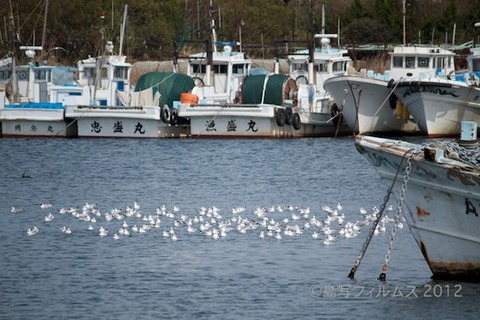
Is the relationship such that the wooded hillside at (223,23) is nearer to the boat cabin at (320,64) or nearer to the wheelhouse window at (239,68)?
the boat cabin at (320,64)

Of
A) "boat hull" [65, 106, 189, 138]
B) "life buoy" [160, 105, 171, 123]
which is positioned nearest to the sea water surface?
"boat hull" [65, 106, 189, 138]

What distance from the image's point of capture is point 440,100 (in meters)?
48.4

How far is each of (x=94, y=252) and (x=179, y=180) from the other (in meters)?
13.4

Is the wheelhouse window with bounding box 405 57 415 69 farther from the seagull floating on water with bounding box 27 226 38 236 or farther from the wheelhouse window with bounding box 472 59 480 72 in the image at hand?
the seagull floating on water with bounding box 27 226 38 236

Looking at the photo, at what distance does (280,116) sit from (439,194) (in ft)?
103

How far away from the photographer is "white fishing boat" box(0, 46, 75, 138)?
50625 millimetres

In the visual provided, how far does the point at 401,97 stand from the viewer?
4906cm

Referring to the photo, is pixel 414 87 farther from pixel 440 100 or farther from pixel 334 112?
pixel 334 112

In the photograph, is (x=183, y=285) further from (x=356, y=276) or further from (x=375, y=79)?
(x=375, y=79)

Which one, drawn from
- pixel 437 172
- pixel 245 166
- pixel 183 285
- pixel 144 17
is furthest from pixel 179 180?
pixel 144 17

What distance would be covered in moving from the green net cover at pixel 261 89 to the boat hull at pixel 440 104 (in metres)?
5.00

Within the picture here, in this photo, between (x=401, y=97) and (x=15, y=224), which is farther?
(x=401, y=97)

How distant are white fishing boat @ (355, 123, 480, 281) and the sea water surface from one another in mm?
445

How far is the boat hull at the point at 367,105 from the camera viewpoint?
1954 inches
